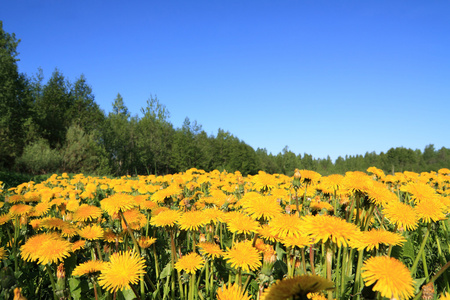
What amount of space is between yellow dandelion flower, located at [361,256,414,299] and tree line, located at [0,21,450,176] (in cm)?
2088

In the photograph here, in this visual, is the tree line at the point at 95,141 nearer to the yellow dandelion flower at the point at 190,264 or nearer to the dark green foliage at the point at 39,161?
the dark green foliage at the point at 39,161

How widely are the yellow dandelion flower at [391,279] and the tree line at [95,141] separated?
68.5 feet

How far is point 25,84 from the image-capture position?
891 inches

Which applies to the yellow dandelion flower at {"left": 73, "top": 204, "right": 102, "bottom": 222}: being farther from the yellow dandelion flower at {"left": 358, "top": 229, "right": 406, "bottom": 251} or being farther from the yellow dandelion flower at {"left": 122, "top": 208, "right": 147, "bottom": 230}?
the yellow dandelion flower at {"left": 358, "top": 229, "right": 406, "bottom": 251}

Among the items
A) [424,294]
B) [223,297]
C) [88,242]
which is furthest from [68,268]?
[424,294]

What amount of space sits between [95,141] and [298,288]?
958 inches

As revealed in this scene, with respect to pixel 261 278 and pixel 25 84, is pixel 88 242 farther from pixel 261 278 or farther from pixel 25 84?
pixel 25 84

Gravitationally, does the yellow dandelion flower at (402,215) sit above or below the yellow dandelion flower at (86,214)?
above

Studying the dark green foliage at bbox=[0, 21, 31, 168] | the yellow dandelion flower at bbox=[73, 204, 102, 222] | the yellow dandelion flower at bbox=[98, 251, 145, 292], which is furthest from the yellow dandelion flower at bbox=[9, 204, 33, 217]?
the dark green foliage at bbox=[0, 21, 31, 168]

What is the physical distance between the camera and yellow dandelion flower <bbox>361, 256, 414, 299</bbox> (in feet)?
2.56

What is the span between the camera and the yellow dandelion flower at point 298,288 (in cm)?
67

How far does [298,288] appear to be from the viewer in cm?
67

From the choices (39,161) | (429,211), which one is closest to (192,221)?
(429,211)

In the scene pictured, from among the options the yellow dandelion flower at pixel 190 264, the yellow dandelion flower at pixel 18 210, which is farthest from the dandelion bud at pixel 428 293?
the yellow dandelion flower at pixel 18 210
